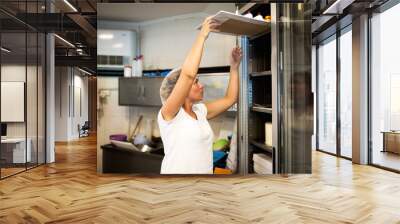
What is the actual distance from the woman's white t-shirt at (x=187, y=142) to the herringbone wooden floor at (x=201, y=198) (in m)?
0.21

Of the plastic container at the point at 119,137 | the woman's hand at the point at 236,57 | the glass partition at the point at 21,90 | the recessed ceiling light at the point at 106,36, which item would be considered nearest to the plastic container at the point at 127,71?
the recessed ceiling light at the point at 106,36

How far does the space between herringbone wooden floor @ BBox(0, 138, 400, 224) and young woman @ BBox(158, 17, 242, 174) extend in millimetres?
255

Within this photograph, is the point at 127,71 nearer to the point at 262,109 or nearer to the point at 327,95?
the point at 262,109

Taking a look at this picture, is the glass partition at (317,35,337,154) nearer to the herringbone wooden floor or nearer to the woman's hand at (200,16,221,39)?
the herringbone wooden floor

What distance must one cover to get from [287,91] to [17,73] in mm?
3853

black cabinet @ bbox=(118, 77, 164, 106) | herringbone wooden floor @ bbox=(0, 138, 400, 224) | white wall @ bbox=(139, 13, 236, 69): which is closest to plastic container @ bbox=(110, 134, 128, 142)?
black cabinet @ bbox=(118, 77, 164, 106)

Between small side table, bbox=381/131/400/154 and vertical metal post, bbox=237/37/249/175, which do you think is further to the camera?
small side table, bbox=381/131/400/154

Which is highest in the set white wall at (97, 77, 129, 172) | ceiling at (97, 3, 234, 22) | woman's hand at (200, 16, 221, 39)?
ceiling at (97, 3, 234, 22)

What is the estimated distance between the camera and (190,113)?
457cm

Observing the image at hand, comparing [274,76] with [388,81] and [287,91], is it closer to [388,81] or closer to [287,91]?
[287,91]

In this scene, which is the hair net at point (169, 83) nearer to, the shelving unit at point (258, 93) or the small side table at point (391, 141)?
the shelving unit at point (258, 93)

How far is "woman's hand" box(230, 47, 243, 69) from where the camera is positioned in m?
4.68

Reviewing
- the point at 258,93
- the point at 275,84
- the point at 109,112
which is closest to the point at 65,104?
the point at 109,112

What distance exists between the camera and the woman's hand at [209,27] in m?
4.63
